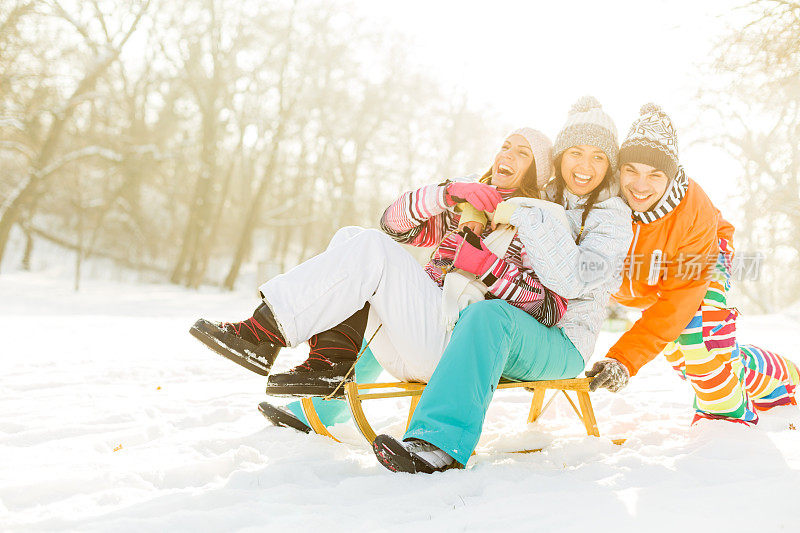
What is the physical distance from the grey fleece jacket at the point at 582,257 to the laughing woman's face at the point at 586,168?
10 centimetres

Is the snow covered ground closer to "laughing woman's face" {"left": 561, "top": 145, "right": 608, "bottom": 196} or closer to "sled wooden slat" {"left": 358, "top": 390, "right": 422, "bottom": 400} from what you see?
"sled wooden slat" {"left": 358, "top": 390, "right": 422, "bottom": 400}

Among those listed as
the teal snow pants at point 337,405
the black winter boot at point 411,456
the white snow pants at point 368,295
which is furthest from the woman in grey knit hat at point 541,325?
the teal snow pants at point 337,405

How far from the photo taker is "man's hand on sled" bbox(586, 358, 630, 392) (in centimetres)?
233

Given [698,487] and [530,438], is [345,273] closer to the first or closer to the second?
[530,438]

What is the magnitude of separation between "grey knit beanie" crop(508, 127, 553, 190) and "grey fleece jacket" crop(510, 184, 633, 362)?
0.34 metres

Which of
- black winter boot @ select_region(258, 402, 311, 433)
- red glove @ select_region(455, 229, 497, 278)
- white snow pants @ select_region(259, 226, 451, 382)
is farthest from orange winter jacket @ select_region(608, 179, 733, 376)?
black winter boot @ select_region(258, 402, 311, 433)

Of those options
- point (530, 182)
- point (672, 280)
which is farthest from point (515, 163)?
point (672, 280)

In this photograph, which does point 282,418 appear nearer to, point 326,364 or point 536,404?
point 326,364

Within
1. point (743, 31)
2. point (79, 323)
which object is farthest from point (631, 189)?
point (743, 31)

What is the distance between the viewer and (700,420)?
2.69m

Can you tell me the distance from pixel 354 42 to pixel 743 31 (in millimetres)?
12503

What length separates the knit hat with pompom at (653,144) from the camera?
243 cm

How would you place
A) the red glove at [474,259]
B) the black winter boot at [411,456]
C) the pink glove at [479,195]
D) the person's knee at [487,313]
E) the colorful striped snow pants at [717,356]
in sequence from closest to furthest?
1. the black winter boot at [411,456]
2. the person's knee at [487,313]
3. the red glove at [474,259]
4. the pink glove at [479,195]
5. the colorful striped snow pants at [717,356]

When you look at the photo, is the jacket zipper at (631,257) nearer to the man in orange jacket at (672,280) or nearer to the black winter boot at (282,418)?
the man in orange jacket at (672,280)
